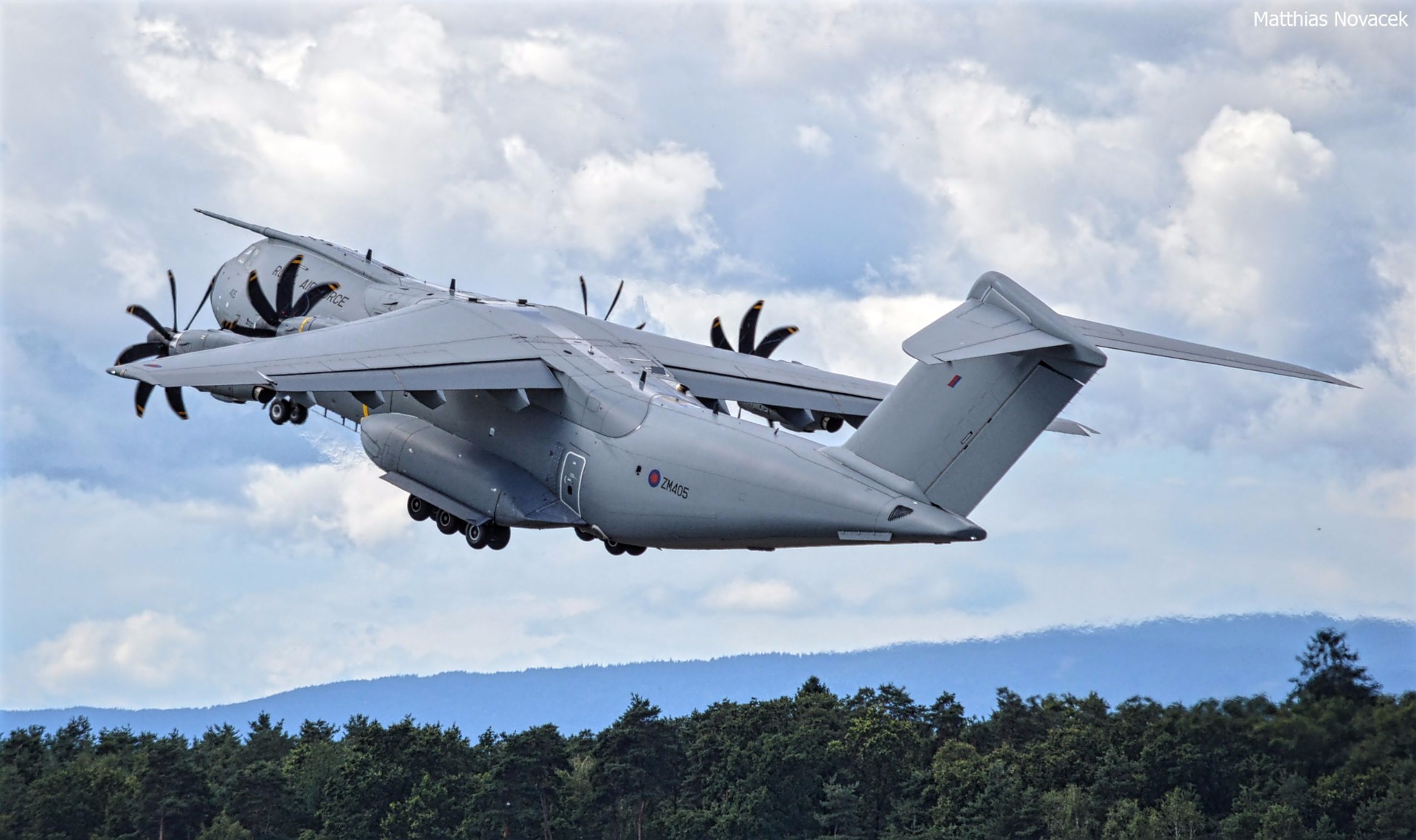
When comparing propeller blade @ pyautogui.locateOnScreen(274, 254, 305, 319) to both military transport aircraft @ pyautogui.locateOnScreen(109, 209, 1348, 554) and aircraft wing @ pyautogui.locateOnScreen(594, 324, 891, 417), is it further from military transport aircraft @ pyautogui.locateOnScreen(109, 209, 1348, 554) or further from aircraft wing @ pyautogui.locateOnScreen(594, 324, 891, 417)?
aircraft wing @ pyautogui.locateOnScreen(594, 324, 891, 417)

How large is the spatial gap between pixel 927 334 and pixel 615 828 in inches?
2039

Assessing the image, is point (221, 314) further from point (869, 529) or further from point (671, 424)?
point (869, 529)

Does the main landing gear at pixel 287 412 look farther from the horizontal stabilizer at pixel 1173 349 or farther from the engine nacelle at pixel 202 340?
the horizontal stabilizer at pixel 1173 349

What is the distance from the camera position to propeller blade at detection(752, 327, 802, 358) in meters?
30.8

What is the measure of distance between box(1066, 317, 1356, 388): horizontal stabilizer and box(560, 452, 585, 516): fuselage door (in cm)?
732

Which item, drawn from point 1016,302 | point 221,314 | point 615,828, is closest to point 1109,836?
point 615,828

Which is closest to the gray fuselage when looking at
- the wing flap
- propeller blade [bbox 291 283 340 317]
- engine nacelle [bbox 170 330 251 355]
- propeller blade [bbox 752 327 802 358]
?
the wing flap

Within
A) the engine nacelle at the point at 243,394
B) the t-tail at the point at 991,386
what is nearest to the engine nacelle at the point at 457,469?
the engine nacelle at the point at 243,394

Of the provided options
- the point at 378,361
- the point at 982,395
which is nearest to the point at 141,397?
the point at 378,361

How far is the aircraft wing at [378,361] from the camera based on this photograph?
23.1 m

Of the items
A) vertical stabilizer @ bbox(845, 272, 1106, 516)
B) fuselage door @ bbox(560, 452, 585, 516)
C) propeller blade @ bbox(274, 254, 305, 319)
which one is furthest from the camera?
propeller blade @ bbox(274, 254, 305, 319)

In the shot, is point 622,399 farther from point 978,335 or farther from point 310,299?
point 310,299

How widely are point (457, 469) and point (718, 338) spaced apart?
7463mm

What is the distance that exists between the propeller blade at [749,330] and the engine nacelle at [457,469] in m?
7.12
